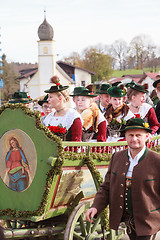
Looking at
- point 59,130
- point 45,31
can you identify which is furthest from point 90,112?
point 45,31

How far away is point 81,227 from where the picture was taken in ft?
14.9

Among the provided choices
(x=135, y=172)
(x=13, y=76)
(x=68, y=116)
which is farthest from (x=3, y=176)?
(x=13, y=76)

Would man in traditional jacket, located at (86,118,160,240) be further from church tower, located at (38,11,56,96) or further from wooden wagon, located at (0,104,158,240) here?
church tower, located at (38,11,56,96)

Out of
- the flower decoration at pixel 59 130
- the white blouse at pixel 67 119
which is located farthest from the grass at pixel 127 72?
the flower decoration at pixel 59 130

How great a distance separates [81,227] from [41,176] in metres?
0.93

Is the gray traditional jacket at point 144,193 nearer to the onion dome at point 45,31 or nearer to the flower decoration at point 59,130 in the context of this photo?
the flower decoration at point 59,130

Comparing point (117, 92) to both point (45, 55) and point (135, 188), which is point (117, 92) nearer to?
point (135, 188)

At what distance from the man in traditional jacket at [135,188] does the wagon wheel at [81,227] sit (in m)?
0.89

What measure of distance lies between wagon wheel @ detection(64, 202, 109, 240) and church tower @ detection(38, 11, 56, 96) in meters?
50.5

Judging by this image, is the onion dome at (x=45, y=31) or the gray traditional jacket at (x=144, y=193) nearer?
the gray traditional jacket at (x=144, y=193)

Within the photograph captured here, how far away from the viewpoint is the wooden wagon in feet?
13.2

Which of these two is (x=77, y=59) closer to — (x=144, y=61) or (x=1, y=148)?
(x=144, y=61)

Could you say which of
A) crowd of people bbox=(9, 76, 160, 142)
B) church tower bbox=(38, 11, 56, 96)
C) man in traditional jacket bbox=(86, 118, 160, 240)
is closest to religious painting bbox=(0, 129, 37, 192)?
crowd of people bbox=(9, 76, 160, 142)

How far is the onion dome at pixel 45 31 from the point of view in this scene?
176 feet
